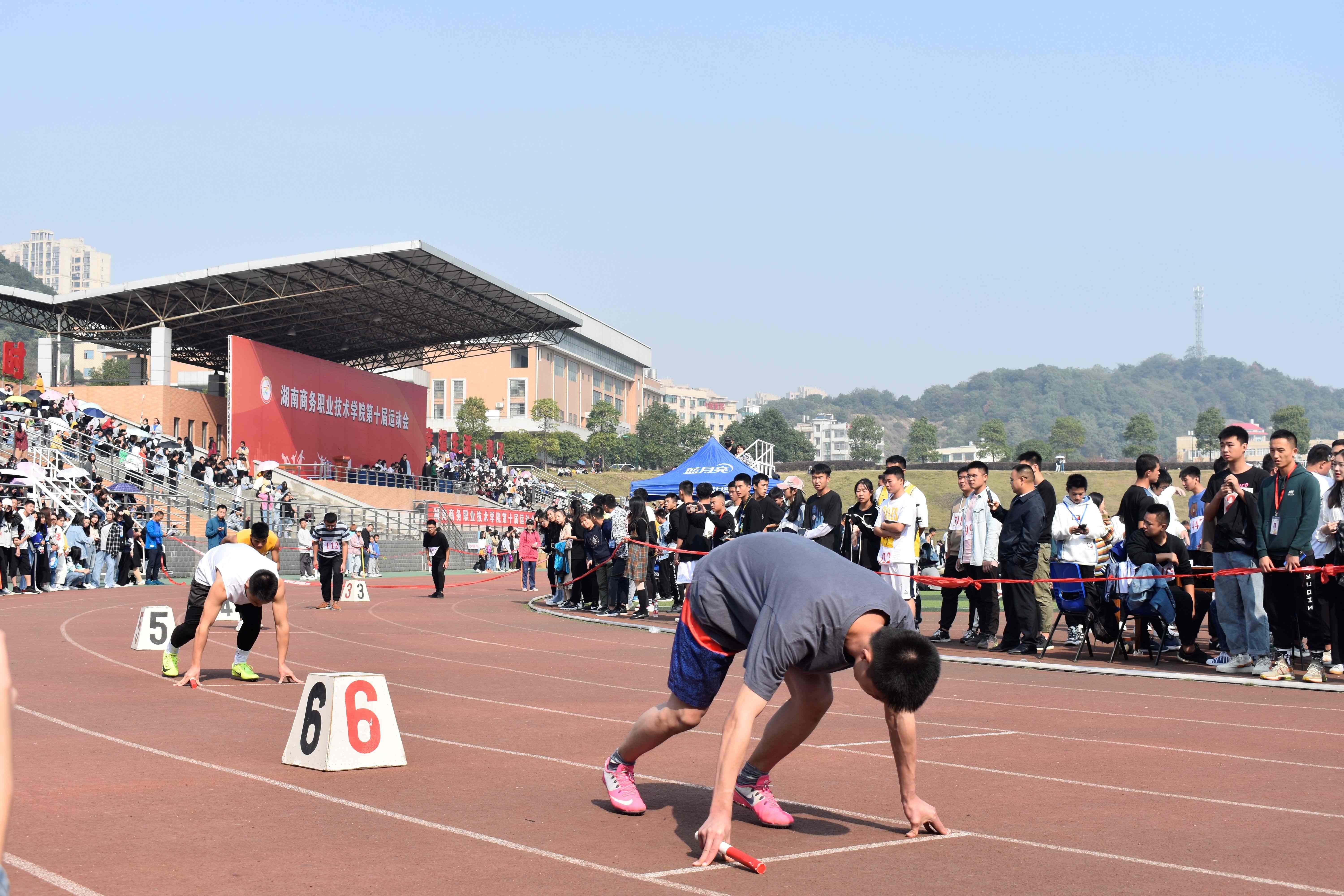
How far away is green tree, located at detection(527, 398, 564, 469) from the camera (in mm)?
107375

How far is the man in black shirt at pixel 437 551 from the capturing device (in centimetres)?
2503

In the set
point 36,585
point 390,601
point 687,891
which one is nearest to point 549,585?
point 390,601

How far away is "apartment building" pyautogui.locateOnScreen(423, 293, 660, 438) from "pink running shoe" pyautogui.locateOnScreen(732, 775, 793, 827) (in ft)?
352

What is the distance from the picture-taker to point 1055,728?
8.78 meters

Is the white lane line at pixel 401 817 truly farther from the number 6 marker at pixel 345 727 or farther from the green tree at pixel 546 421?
the green tree at pixel 546 421

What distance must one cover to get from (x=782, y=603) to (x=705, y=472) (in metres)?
23.2

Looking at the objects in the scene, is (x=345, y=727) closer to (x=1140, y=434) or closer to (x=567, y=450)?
(x=567, y=450)

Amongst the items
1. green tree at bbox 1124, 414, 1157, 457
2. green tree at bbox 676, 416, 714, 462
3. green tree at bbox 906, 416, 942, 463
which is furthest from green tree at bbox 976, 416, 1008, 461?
green tree at bbox 676, 416, 714, 462

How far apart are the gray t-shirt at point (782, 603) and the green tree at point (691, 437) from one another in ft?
387

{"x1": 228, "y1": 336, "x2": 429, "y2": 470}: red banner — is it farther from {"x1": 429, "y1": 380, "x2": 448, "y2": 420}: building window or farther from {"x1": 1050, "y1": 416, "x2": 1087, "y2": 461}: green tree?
{"x1": 1050, "y1": 416, "x2": 1087, "y2": 461}: green tree

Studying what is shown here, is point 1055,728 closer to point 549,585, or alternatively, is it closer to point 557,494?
point 549,585

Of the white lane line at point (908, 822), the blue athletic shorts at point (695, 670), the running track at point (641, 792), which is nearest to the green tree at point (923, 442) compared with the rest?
the running track at point (641, 792)

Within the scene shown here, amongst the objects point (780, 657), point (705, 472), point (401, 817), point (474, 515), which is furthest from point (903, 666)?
point (474, 515)

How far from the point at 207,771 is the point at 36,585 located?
20.2 metres
